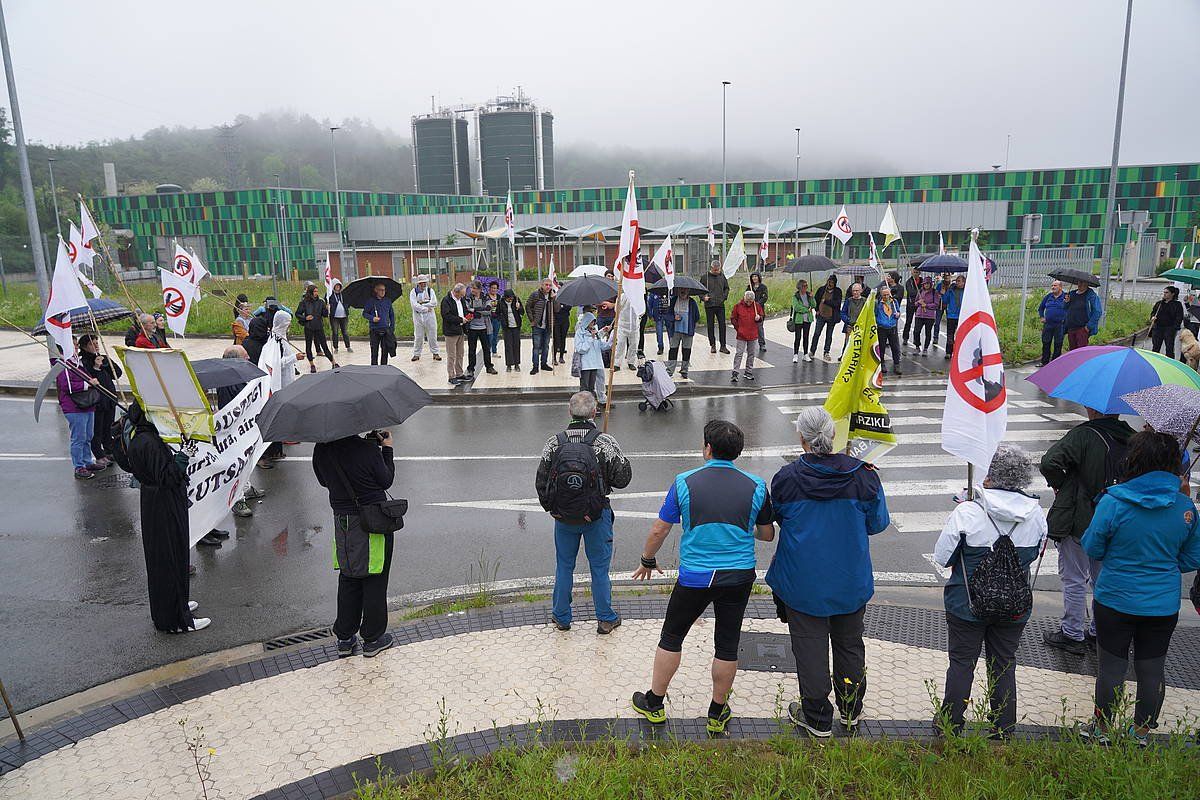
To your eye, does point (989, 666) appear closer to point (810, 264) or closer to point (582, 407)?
point (582, 407)

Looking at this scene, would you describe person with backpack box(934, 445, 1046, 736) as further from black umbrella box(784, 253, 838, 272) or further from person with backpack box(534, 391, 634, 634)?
black umbrella box(784, 253, 838, 272)

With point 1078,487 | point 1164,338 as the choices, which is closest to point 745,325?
point 1164,338

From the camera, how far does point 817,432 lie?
4500 millimetres

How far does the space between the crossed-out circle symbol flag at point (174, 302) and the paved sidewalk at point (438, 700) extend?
425 inches

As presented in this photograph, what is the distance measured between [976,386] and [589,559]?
284 centimetres

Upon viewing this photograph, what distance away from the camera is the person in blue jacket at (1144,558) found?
4.41 metres

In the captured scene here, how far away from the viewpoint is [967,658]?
4.63m

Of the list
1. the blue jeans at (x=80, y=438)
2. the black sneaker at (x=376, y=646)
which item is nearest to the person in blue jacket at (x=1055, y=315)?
the black sneaker at (x=376, y=646)

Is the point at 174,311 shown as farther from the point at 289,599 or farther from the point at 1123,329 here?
the point at 1123,329

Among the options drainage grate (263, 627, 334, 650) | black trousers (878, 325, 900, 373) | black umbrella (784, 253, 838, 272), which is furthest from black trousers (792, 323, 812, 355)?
drainage grate (263, 627, 334, 650)

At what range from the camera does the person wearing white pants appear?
58.7 feet

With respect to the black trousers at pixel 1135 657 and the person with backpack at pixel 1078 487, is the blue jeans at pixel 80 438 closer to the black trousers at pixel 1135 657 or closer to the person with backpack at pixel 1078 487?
the person with backpack at pixel 1078 487

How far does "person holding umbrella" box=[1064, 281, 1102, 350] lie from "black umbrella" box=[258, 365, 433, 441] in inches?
549

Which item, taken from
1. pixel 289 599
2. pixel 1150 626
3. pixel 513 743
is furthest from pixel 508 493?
pixel 1150 626
